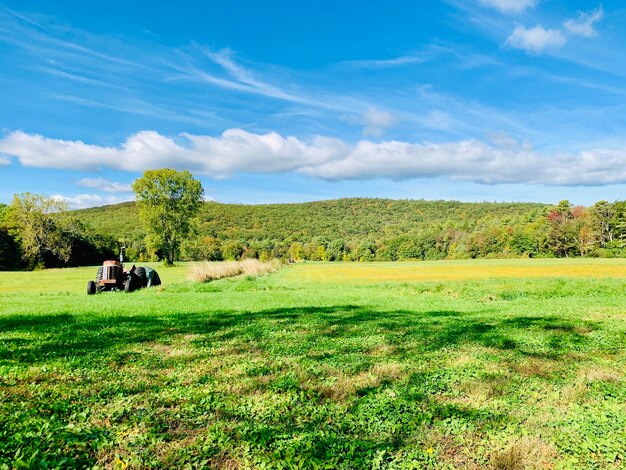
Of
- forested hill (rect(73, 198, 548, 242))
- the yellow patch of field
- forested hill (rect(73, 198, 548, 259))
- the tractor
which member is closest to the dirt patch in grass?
the tractor

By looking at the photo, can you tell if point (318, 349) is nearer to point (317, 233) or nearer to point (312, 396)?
point (312, 396)

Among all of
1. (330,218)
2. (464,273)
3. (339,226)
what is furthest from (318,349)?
(330,218)

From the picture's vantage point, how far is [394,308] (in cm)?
1431

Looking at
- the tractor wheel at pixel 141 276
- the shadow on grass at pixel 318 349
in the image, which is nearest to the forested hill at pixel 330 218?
the tractor wheel at pixel 141 276

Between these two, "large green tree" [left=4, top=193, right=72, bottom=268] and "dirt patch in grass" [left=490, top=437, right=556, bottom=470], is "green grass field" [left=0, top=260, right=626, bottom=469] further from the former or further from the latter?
"large green tree" [left=4, top=193, right=72, bottom=268]

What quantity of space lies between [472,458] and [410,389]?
169cm

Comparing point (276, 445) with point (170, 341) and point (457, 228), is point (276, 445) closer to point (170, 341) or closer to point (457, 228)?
point (170, 341)

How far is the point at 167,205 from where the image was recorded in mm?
68750

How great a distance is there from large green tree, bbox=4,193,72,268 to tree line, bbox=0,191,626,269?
15 centimetres

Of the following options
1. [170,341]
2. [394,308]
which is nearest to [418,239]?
[394,308]

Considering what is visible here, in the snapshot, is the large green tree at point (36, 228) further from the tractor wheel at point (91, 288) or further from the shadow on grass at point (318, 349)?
the shadow on grass at point (318, 349)

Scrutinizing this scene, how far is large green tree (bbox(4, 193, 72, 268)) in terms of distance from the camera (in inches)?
2638

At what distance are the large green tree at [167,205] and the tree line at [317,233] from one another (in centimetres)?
43

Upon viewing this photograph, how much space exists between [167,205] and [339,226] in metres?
99.4
